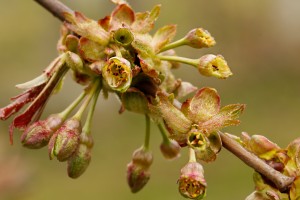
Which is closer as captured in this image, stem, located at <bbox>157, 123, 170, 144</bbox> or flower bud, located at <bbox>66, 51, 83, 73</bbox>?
flower bud, located at <bbox>66, 51, 83, 73</bbox>

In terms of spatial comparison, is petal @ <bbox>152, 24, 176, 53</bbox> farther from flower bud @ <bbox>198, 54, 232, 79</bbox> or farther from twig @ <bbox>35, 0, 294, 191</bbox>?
twig @ <bbox>35, 0, 294, 191</bbox>

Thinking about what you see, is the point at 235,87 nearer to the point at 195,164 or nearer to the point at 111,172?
the point at 111,172

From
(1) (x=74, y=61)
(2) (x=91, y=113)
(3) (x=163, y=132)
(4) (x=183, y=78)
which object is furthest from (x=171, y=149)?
(4) (x=183, y=78)

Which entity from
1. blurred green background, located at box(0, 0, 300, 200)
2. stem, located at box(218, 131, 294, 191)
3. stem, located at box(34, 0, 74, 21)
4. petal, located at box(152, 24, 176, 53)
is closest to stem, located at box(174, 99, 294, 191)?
stem, located at box(218, 131, 294, 191)

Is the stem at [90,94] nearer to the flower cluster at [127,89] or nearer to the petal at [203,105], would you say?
the flower cluster at [127,89]

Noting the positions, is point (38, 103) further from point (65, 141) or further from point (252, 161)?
point (252, 161)

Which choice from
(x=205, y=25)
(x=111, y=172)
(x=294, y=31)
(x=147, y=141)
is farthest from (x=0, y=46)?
(x=147, y=141)
